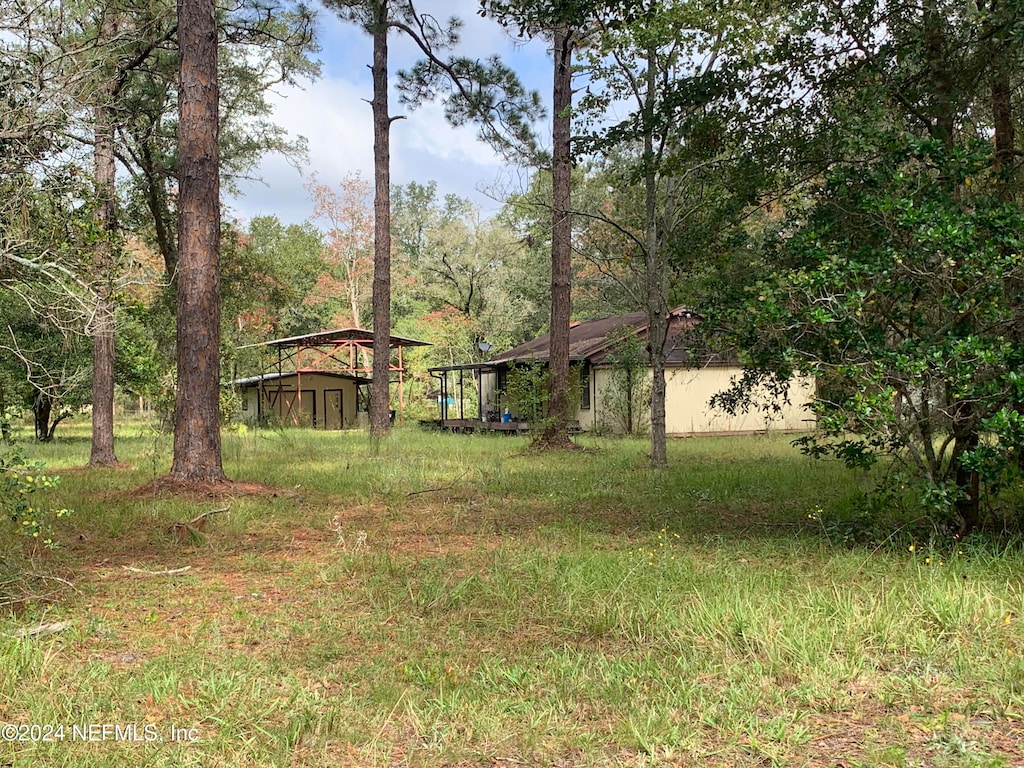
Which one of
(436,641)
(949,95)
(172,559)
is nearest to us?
(436,641)

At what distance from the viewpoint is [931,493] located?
4.97 metres

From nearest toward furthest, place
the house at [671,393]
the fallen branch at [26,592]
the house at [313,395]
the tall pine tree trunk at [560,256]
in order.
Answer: the fallen branch at [26,592] < the tall pine tree trunk at [560,256] < the house at [671,393] < the house at [313,395]

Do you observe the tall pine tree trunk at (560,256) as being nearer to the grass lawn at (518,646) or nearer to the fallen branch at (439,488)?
the fallen branch at (439,488)

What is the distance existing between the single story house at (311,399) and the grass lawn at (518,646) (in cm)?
2219

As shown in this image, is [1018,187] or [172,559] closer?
[172,559]

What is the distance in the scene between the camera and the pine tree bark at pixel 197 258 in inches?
351

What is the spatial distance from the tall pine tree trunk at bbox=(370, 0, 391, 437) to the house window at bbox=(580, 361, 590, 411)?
21.1ft

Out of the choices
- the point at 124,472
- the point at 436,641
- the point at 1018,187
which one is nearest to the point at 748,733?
the point at 436,641

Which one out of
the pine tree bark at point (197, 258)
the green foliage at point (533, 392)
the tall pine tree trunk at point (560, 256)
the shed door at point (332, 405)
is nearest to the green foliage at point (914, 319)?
the pine tree bark at point (197, 258)

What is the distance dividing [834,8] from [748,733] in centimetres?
675

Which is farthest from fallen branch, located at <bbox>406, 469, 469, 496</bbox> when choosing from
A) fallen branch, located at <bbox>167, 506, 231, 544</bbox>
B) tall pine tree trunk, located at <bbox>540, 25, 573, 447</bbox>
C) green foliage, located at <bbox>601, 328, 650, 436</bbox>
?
green foliage, located at <bbox>601, 328, 650, 436</bbox>

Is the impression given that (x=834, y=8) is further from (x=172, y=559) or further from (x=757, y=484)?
(x=172, y=559)

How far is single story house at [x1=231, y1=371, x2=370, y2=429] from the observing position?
1153 inches

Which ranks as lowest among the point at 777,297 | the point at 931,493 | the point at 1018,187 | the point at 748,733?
the point at 748,733
